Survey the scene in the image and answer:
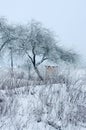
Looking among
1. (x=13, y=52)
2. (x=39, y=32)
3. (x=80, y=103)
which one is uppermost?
(x=39, y=32)

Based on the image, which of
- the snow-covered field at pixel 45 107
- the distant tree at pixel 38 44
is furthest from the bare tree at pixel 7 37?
the snow-covered field at pixel 45 107

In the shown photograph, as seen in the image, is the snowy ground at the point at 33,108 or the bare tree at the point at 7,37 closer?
the snowy ground at the point at 33,108

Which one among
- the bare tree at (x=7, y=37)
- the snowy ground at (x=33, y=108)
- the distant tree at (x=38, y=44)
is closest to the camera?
the snowy ground at (x=33, y=108)

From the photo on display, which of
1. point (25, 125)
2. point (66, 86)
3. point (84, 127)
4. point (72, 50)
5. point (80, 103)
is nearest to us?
point (25, 125)

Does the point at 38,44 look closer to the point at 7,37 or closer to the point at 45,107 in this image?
the point at 7,37

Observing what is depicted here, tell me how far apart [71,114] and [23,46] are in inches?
841

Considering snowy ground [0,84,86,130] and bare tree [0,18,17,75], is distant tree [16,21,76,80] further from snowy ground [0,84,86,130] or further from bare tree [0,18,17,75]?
snowy ground [0,84,86,130]

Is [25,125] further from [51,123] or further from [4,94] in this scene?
[4,94]

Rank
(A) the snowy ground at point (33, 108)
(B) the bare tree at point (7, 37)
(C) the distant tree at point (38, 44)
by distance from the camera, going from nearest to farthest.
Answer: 1. (A) the snowy ground at point (33, 108)
2. (C) the distant tree at point (38, 44)
3. (B) the bare tree at point (7, 37)

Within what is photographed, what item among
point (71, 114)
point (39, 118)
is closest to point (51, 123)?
point (39, 118)

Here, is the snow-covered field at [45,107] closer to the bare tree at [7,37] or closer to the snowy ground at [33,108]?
the snowy ground at [33,108]

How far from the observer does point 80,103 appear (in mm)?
5328

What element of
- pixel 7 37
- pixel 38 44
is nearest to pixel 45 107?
pixel 38 44

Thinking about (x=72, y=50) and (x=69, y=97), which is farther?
(x=72, y=50)
